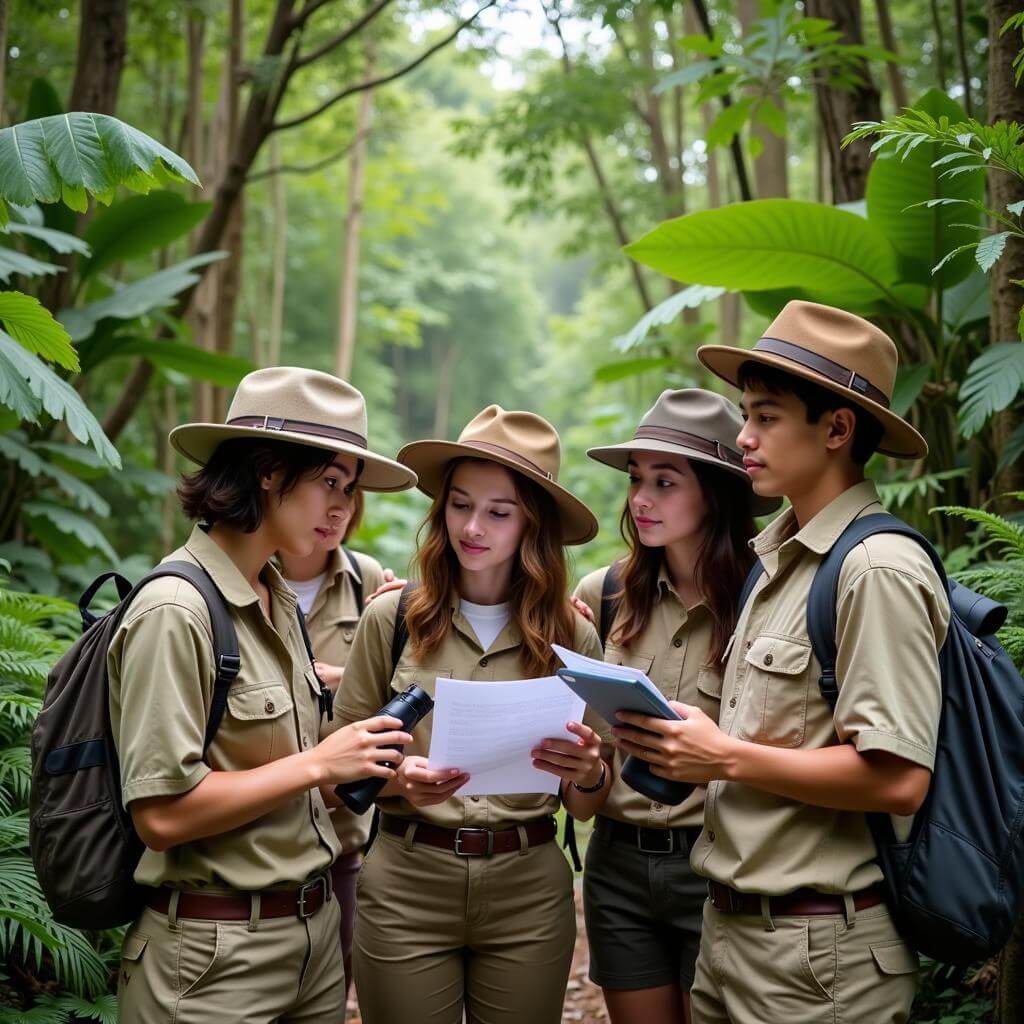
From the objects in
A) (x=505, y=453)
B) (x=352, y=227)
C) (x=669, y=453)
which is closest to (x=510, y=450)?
(x=505, y=453)

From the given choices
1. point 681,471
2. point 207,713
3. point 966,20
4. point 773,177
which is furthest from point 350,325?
point 207,713

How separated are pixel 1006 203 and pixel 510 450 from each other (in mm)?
1745

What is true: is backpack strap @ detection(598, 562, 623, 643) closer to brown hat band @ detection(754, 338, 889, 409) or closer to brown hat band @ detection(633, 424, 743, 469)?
brown hat band @ detection(633, 424, 743, 469)

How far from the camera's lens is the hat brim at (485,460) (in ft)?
9.47

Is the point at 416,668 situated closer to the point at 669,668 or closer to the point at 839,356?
the point at 669,668

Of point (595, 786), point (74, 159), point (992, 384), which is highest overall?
point (74, 159)

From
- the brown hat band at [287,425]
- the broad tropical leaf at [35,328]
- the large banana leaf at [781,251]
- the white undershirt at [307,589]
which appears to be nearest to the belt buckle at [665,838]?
the brown hat band at [287,425]

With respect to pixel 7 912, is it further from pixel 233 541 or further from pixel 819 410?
pixel 819 410

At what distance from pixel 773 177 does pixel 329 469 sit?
18.6ft

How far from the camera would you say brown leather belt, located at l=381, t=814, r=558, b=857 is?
8.97 ft

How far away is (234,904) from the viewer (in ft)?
7.41

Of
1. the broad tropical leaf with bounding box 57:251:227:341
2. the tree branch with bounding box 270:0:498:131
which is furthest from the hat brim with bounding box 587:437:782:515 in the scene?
the tree branch with bounding box 270:0:498:131

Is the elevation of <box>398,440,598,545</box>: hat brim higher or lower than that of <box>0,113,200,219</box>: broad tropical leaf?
lower

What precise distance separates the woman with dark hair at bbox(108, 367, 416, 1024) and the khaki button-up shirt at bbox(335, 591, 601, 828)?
0.27 metres
